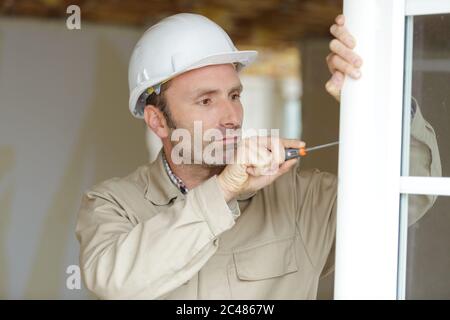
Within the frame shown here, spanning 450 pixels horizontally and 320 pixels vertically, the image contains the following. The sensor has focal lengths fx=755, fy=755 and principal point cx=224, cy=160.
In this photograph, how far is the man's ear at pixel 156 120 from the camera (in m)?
1.92

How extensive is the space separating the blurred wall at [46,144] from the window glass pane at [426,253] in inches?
147

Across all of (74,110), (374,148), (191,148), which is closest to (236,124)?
(191,148)

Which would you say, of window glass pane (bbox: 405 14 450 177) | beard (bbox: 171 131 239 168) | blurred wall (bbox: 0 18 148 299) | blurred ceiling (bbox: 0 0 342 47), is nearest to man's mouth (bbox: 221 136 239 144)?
beard (bbox: 171 131 239 168)

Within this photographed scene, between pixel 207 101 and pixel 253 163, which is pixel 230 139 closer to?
pixel 207 101

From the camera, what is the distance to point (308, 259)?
72.4 inches

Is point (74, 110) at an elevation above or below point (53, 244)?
above

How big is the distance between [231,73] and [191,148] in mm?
207

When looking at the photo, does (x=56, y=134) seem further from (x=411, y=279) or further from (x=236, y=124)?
(x=411, y=279)

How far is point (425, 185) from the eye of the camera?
4.46 ft

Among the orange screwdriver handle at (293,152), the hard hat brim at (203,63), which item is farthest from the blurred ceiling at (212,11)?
the orange screwdriver handle at (293,152)

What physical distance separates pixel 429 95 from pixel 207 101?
59 cm

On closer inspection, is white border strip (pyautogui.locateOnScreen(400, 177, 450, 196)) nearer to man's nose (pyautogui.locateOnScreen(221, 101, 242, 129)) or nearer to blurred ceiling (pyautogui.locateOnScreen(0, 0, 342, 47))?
man's nose (pyautogui.locateOnScreen(221, 101, 242, 129))

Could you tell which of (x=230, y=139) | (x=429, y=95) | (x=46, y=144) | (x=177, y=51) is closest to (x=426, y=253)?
(x=429, y=95)

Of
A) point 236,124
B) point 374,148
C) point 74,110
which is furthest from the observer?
point 74,110
